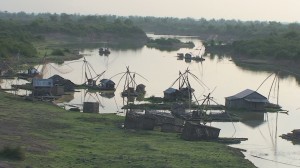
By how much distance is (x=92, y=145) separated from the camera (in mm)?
23750

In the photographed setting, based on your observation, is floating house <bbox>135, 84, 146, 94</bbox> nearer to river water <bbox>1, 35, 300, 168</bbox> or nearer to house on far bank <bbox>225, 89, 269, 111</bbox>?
river water <bbox>1, 35, 300, 168</bbox>

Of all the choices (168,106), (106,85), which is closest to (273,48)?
(106,85)

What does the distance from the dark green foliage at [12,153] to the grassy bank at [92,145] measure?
12 cm

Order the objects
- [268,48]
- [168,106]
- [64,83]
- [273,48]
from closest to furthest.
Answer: [168,106], [64,83], [273,48], [268,48]

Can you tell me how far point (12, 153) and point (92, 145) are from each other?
15.1 ft

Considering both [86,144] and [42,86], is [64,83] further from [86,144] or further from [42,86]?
[86,144]

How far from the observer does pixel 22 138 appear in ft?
77.6

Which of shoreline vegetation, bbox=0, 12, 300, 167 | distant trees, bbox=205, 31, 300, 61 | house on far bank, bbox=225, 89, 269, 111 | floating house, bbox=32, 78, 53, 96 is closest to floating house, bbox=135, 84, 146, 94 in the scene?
floating house, bbox=32, 78, 53, 96

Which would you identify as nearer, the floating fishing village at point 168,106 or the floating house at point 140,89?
the floating fishing village at point 168,106

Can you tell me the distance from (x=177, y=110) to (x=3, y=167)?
62.0ft

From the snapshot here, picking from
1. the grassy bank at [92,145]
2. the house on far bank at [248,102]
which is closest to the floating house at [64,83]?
the grassy bank at [92,145]

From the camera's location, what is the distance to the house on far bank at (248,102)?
39781 millimetres

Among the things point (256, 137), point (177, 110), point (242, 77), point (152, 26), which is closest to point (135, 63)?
point (242, 77)

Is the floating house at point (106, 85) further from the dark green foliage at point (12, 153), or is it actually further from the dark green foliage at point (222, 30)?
the dark green foliage at point (222, 30)
